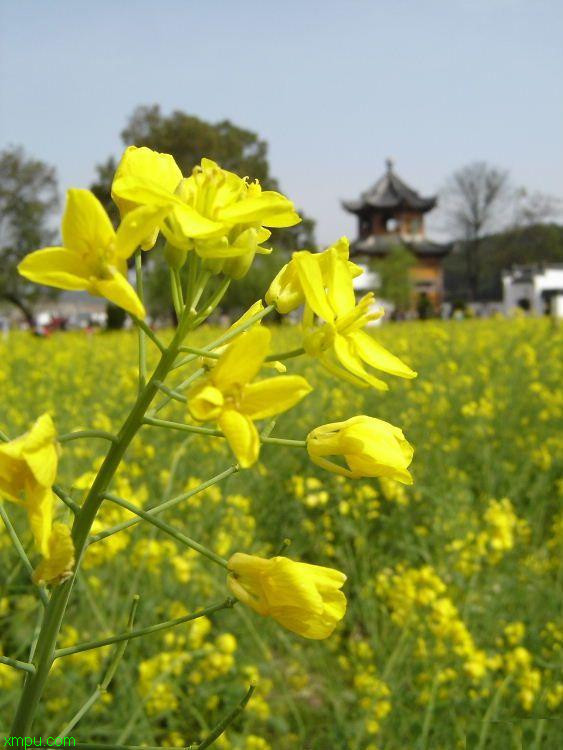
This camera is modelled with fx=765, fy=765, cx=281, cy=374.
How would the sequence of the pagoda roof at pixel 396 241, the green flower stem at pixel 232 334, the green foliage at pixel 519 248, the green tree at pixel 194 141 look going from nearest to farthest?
the green flower stem at pixel 232 334 → the green tree at pixel 194 141 → the pagoda roof at pixel 396 241 → the green foliage at pixel 519 248

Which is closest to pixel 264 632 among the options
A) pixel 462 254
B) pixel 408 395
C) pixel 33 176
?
pixel 408 395

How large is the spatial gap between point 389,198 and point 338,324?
4614cm

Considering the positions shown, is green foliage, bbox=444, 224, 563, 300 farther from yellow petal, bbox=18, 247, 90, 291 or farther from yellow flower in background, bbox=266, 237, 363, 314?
yellow petal, bbox=18, 247, 90, 291

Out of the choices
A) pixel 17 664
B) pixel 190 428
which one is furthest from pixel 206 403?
pixel 17 664

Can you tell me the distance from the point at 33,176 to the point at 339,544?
34.5 metres

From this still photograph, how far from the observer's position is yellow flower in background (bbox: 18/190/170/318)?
0.56 metres

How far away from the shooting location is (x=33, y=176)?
34.4m

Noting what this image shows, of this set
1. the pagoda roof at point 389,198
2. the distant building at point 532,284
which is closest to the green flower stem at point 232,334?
the distant building at point 532,284

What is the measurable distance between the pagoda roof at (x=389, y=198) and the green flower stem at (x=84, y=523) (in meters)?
45.3

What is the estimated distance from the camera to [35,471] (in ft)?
1.72

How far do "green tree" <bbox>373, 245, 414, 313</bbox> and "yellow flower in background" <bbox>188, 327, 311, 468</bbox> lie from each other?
29227 millimetres

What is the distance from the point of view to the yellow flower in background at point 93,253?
565 mm

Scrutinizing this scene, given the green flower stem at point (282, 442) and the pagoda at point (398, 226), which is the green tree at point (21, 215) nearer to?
the pagoda at point (398, 226)

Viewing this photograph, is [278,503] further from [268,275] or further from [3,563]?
[268,275]
